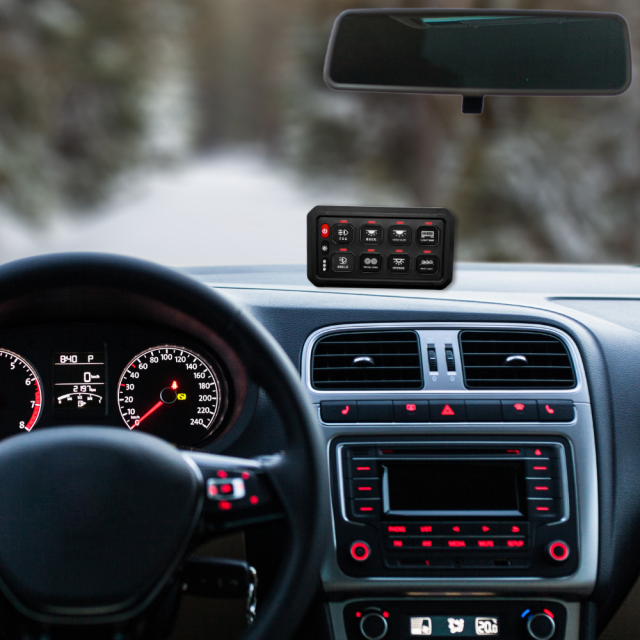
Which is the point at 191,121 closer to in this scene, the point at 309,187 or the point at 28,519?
the point at 309,187

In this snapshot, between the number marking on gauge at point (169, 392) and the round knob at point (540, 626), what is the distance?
3.25ft

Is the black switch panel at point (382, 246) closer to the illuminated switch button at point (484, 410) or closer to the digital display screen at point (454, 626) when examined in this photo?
the illuminated switch button at point (484, 410)

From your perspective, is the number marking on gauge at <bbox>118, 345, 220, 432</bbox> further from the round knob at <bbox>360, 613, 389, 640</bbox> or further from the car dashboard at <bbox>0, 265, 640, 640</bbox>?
the round knob at <bbox>360, 613, 389, 640</bbox>

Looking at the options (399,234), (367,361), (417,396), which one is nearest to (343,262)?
(399,234)

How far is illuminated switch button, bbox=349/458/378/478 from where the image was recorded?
2076 mm

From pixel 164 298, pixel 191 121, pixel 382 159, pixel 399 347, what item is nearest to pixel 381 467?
pixel 399 347

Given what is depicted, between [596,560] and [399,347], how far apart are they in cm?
77

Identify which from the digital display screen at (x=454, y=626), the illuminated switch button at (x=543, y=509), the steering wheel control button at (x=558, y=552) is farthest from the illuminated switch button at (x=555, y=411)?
the digital display screen at (x=454, y=626)

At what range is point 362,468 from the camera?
2.08 m

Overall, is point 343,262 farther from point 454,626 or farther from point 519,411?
point 454,626

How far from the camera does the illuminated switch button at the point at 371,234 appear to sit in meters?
2.29

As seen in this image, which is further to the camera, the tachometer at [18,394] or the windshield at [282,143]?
the windshield at [282,143]

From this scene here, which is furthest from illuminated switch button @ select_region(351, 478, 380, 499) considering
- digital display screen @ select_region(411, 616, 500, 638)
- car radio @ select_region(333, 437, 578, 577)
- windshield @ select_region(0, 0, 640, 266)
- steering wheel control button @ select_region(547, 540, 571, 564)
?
windshield @ select_region(0, 0, 640, 266)

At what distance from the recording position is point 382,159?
1694cm
